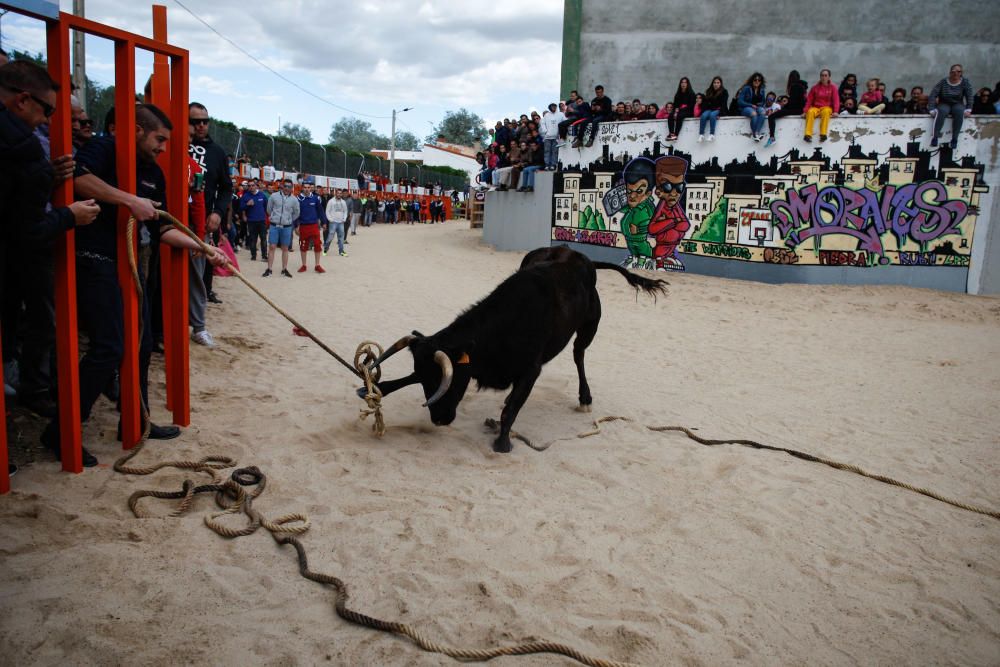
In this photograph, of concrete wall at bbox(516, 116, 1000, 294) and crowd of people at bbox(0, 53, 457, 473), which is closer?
crowd of people at bbox(0, 53, 457, 473)

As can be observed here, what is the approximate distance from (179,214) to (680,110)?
1312 cm

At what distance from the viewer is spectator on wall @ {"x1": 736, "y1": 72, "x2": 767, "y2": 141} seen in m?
14.1

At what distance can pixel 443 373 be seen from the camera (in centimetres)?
426

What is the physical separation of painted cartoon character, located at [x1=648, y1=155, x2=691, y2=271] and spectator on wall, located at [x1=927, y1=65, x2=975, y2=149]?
4949 mm

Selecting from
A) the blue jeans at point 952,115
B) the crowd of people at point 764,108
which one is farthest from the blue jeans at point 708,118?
the blue jeans at point 952,115

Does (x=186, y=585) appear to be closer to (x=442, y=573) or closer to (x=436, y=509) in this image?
(x=442, y=573)

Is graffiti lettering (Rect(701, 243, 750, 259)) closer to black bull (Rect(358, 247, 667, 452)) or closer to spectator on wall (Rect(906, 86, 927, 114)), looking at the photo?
spectator on wall (Rect(906, 86, 927, 114))

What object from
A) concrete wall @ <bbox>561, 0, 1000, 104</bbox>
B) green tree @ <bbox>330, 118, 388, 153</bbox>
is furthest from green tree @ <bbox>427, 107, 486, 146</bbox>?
concrete wall @ <bbox>561, 0, 1000, 104</bbox>

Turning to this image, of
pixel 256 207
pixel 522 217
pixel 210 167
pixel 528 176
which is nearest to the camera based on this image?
pixel 210 167

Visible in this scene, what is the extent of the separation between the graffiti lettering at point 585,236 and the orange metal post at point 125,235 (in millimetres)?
13667

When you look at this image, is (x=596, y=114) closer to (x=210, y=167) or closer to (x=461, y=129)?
(x=210, y=167)

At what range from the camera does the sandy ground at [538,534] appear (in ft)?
8.64

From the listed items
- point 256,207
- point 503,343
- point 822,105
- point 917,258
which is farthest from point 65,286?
point 917,258

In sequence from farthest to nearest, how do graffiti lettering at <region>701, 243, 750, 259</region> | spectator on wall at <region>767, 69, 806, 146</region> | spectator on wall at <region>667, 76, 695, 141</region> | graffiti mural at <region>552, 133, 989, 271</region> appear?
spectator on wall at <region>667, 76, 695, 141</region>, graffiti lettering at <region>701, 243, 750, 259</region>, spectator on wall at <region>767, 69, 806, 146</region>, graffiti mural at <region>552, 133, 989, 271</region>
